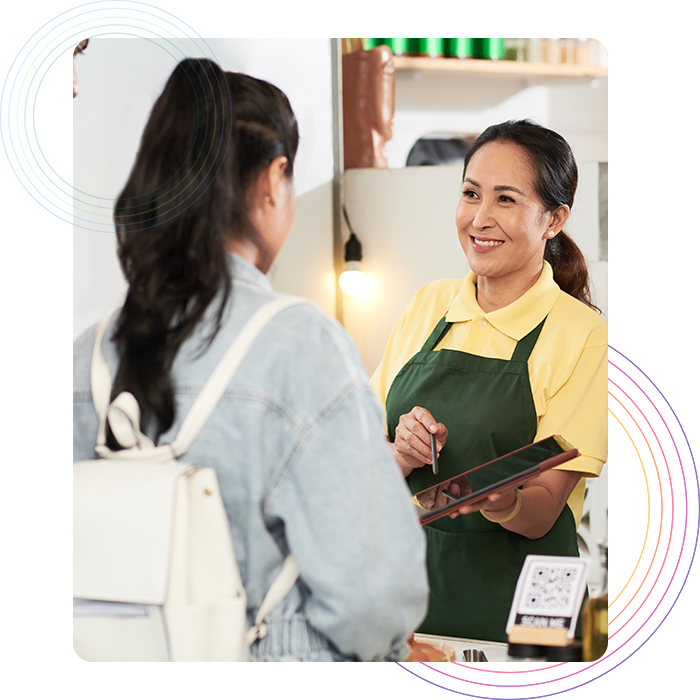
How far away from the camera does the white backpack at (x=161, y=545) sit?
1181 mm

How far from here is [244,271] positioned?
1.21 meters

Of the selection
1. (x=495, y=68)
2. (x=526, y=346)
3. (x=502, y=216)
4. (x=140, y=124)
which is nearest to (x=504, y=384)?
(x=526, y=346)

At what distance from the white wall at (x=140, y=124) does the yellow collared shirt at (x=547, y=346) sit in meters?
0.19

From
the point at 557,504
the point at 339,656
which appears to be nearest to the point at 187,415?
the point at 339,656

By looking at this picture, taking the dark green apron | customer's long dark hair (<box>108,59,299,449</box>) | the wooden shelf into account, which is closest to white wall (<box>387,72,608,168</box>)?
the wooden shelf

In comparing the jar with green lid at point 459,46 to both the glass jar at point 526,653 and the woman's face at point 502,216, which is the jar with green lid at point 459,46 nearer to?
the woman's face at point 502,216

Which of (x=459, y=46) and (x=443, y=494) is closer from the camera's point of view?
(x=443, y=494)

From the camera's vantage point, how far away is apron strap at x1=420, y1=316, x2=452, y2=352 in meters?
1.46

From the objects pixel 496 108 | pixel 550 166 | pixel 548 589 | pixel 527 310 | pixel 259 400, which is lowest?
pixel 548 589

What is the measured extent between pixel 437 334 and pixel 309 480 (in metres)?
0.46

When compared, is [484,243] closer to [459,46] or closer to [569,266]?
[569,266]

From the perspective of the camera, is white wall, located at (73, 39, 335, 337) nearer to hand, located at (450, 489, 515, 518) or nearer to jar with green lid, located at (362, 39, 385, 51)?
jar with green lid, located at (362, 39, 385, 51)

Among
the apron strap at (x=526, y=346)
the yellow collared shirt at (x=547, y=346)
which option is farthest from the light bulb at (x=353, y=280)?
the apron strap at (x=526, y=346)

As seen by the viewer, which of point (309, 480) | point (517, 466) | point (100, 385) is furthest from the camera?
point (517, 466)
